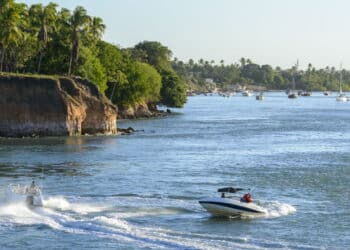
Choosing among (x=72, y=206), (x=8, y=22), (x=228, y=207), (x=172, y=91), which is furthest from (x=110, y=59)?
(x=228, y=207)

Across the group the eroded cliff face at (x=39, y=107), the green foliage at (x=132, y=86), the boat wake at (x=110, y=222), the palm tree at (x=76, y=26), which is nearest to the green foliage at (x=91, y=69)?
the palm tree at (x=76, y=26)

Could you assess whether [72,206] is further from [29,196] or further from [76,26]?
[76,26]

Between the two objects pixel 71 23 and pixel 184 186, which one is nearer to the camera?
pixel 184 186

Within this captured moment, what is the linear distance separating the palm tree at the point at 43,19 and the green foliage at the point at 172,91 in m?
48.4

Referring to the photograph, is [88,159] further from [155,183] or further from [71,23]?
[71,23]

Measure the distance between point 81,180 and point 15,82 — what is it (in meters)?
34.4

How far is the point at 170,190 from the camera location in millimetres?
50312

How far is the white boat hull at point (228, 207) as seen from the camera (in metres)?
41.6

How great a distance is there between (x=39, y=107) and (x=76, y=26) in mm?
21236

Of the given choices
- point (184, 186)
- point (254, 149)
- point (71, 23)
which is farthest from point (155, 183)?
point (71, 23)

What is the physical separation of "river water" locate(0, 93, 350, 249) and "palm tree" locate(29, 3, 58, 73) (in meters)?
22.0

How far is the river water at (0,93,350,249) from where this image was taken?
36.7 metres

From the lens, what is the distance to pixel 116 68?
12606 cm

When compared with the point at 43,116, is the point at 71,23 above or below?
above
